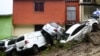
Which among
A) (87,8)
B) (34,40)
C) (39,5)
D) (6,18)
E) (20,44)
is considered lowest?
(20,44)

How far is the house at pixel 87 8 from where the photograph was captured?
1586 inches

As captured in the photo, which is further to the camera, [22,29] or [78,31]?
[22,29]

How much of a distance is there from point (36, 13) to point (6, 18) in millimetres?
3141

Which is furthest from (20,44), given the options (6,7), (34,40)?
(6,7)

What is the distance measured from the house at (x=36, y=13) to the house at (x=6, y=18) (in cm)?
92

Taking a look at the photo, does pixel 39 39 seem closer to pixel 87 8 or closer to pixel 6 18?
pixel 6 18

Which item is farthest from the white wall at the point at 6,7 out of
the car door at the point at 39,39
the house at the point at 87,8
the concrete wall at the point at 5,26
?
the car door at the point at 39,39

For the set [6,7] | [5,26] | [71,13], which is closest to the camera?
[6,7]

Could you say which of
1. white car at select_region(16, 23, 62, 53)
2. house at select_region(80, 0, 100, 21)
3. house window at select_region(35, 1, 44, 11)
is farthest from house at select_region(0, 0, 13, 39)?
house at select_region(80, 0, 100, 21)

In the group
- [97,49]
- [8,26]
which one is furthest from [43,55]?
[8,26]

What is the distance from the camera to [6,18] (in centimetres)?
A: 3912

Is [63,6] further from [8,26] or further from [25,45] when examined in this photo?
[25,45]

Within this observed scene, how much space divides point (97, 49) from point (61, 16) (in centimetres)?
1268

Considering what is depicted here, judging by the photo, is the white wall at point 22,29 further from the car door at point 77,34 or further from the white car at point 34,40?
the car door at point 77,34
